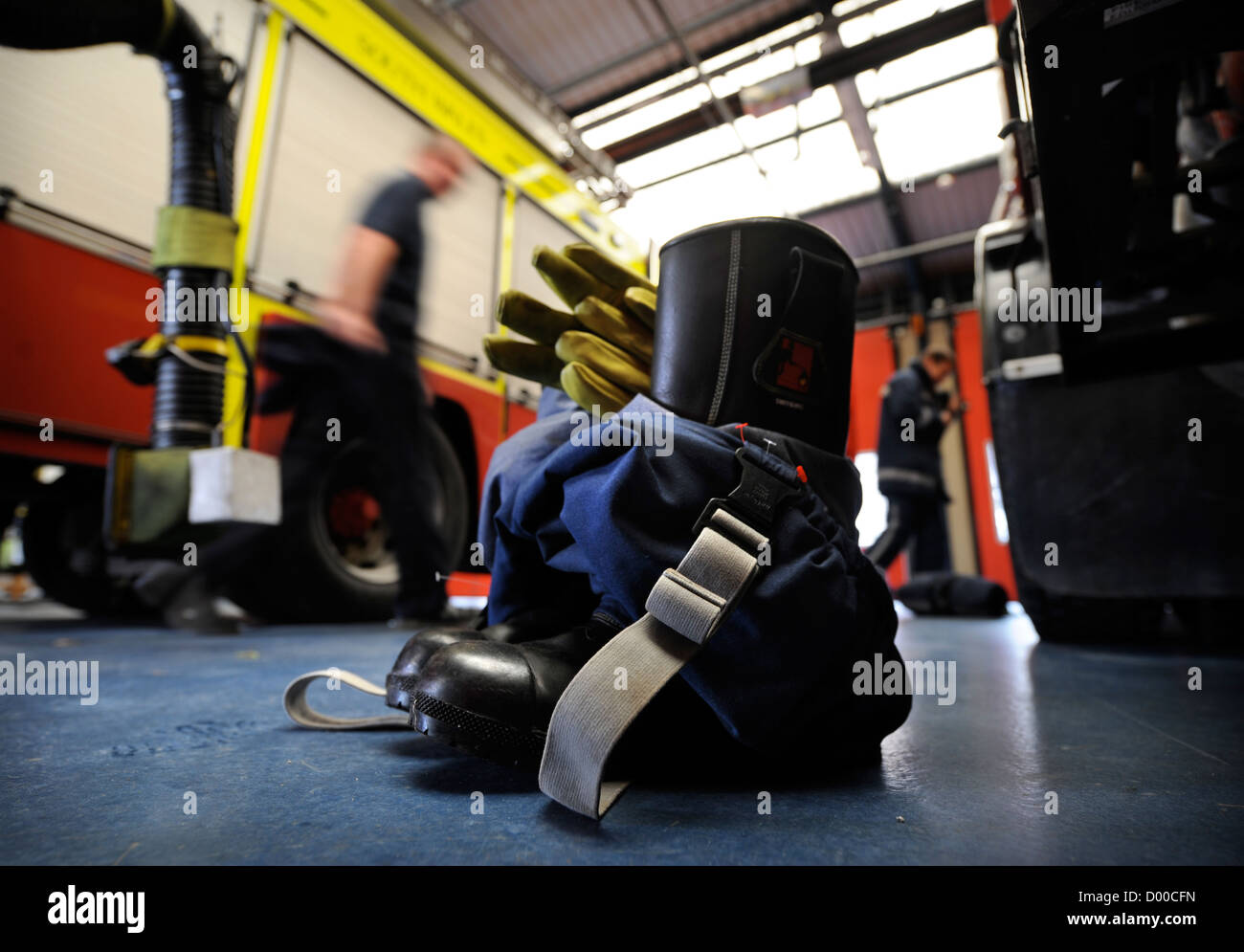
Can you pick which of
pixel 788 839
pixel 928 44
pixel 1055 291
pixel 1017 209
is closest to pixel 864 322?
pixel 928 44

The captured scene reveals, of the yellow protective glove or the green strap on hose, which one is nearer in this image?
the yellow protective glove

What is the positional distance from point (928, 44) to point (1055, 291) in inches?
199

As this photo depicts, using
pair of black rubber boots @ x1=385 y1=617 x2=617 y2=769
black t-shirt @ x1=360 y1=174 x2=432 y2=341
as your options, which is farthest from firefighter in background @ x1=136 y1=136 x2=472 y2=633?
pair of black rubber boots @ x1=385 y1=617 x2=617 y2=769

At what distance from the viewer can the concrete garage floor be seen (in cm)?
46

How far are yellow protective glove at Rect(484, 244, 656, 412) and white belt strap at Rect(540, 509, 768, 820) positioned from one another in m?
0.33

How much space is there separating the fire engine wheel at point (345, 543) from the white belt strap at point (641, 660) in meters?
1.96

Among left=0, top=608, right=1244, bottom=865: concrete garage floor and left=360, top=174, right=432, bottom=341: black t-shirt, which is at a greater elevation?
left=360, top=174, right=432, bottom=341: black t-shirt

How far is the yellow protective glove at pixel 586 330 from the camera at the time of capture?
0.85 metres

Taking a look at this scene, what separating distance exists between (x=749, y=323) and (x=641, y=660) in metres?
0.42

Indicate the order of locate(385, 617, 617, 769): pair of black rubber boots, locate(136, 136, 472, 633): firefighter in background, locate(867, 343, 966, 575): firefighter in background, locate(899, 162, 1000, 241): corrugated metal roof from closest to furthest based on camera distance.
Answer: locate(385, 617, 617, 769): pair of black rubber boots
locate(136, 136, 472, 633): firefighter in background
locate(867, 343, 966, 575): firefighter in background
locate(899, 162, 1000, 241): corrugated metal roof

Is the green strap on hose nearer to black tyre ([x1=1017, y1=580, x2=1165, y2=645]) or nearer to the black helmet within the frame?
the black helmet

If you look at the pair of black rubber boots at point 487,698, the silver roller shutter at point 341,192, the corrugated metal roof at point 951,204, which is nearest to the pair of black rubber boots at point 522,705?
the pair of black rubber boots at point 487,698

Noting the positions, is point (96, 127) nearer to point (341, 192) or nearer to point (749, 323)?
point (341, 192)

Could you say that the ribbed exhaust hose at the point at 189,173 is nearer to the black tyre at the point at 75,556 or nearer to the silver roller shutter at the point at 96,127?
the silver roller shutter at the point at 96,127
